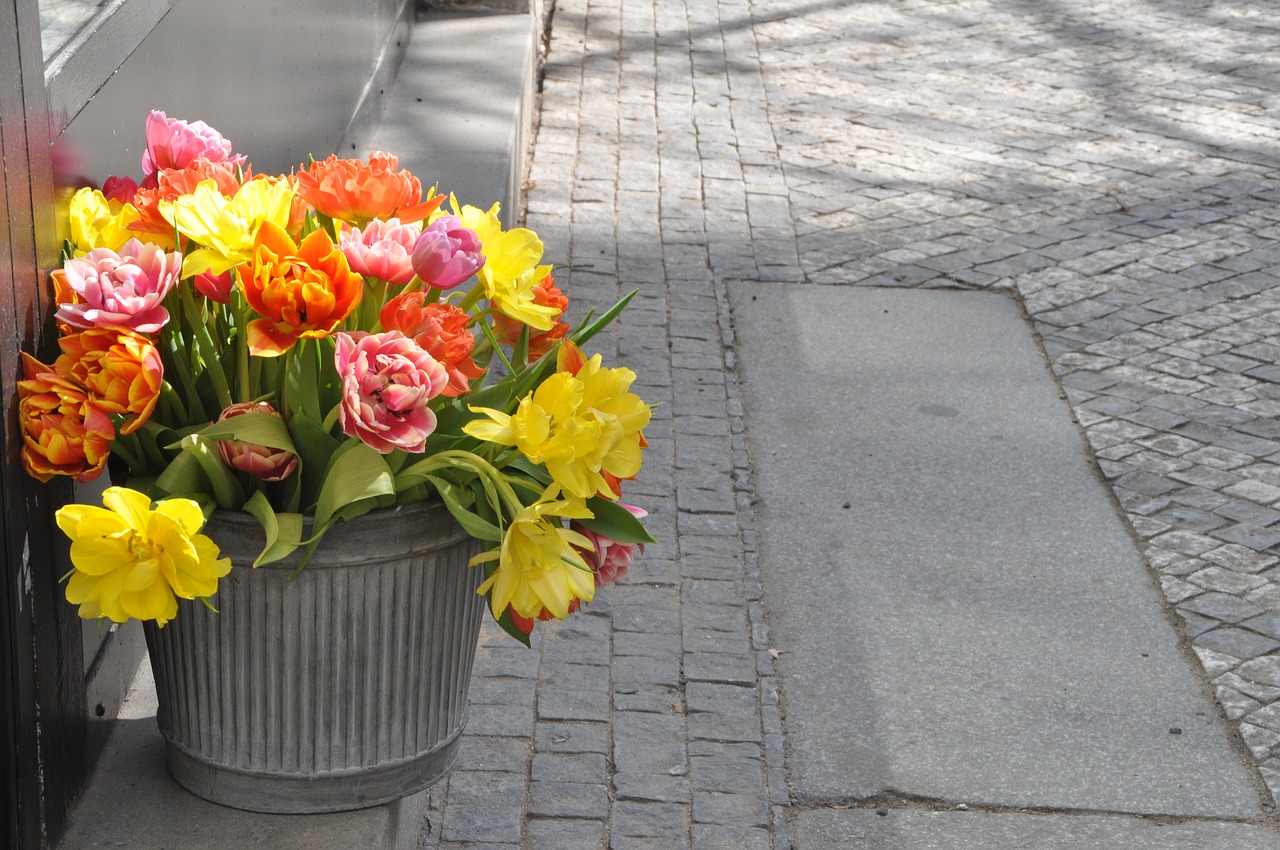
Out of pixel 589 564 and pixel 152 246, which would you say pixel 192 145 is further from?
pixel 589 564

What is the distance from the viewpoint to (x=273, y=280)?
1.98 metres

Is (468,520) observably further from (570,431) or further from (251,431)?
(251,431)

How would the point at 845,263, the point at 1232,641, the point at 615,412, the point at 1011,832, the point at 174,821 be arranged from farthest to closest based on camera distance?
the point at 845,263 → the point at 1232,641 → the point at 1011,832 → the point at 174,821 → the point at 615,412

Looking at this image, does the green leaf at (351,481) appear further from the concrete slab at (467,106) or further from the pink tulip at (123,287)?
the concrete slab at (467,106)

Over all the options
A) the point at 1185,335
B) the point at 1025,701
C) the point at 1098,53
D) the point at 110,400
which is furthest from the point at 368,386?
the point at 1098,53

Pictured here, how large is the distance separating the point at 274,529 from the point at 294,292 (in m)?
0.33

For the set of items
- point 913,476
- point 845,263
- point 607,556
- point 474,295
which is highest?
point 474,295

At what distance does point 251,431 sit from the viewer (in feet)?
6.66

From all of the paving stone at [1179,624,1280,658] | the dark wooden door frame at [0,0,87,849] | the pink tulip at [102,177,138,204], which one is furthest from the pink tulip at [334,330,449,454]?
the paving stone at [1179,624,1280,658]

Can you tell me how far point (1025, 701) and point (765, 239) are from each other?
3248mm

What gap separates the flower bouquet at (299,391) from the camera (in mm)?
1947

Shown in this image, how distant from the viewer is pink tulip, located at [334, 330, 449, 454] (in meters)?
1.94

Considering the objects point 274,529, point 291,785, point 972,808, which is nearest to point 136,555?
point 274,529

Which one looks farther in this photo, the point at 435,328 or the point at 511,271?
the point at 511,271
